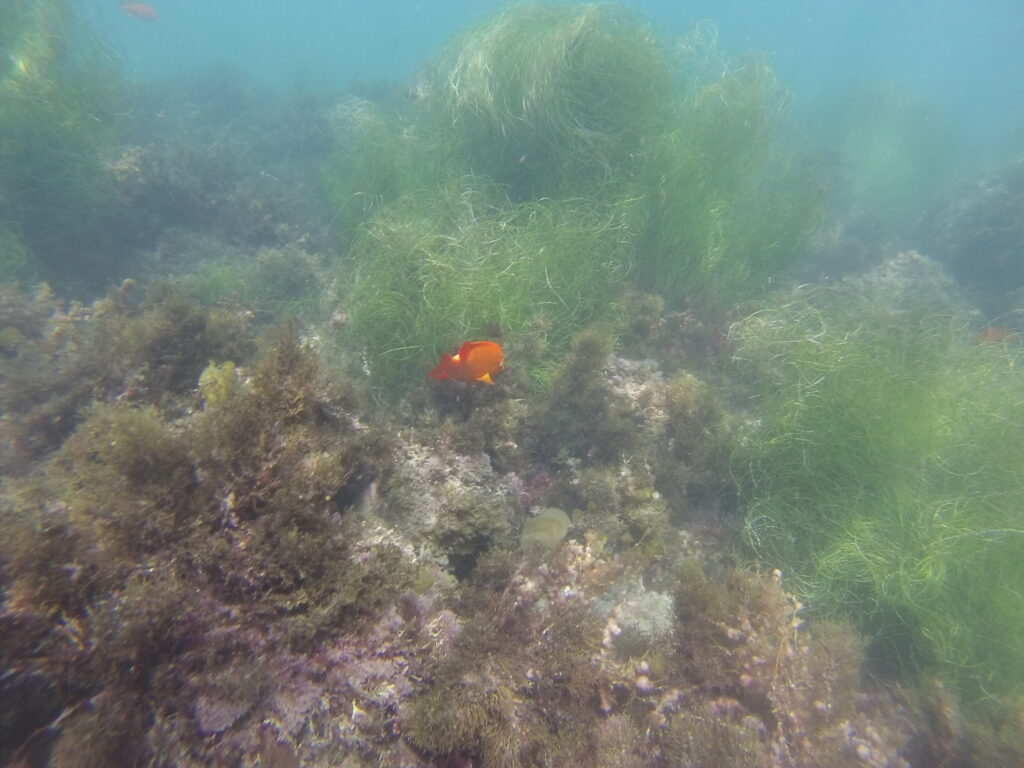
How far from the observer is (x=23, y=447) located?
4805 millimetres

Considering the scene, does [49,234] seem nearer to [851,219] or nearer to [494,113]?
[494,113]

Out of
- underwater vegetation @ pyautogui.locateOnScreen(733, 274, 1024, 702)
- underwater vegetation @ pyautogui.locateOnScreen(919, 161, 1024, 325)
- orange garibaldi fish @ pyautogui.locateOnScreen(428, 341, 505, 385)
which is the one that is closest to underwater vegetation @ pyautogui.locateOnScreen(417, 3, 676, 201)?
underwater vegetation @ pyautogui.locateOnScreen(733, 274, 1024, 702)

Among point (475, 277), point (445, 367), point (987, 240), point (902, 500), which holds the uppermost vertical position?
point (987, 240)

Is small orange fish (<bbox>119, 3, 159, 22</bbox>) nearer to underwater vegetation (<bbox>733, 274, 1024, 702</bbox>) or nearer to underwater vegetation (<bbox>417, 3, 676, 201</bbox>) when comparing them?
underwater vegetation (<bbox>417, 3, 676, 201</bbox>)

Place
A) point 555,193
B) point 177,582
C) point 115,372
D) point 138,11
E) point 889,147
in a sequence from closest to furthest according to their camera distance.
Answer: point 177,582
point 115,372
point 555,193
point 138,11
point 889,147

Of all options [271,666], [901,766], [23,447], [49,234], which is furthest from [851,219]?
[49,234]

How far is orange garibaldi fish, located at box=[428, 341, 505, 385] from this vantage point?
3861 millimetres

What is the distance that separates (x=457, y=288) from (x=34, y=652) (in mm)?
4330

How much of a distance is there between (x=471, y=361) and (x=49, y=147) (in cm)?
1159

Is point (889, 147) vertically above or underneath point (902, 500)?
above

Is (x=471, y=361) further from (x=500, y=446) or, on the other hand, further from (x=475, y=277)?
(x=475, y=277)

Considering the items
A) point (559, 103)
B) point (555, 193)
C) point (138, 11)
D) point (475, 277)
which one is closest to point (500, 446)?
point (475, 277)

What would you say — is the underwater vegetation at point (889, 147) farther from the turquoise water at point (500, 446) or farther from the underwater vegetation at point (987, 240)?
the turquoise water at point (500, 446)

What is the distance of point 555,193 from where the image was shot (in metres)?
8.12
